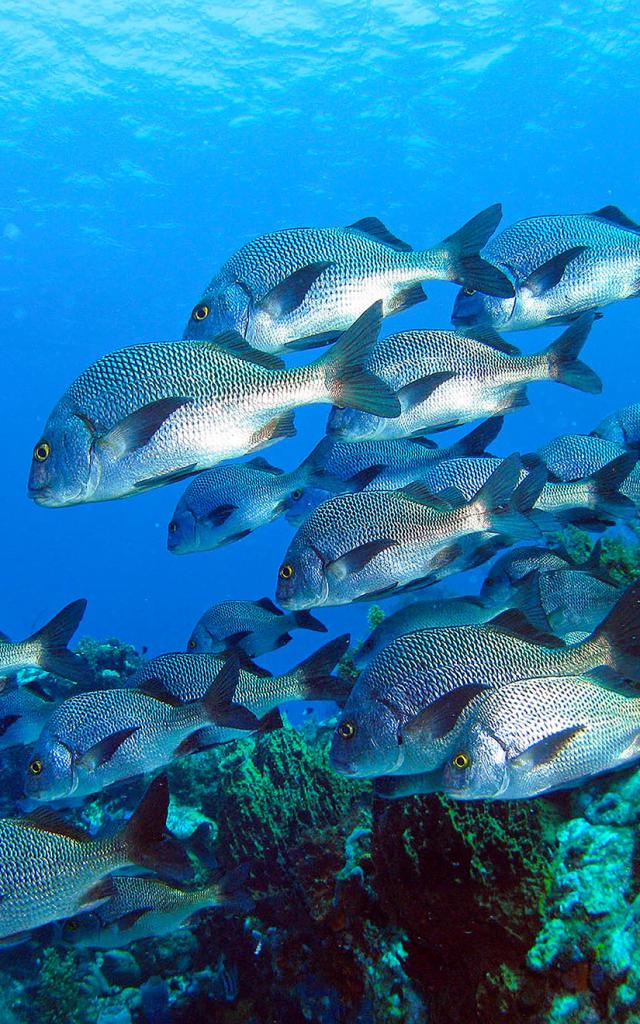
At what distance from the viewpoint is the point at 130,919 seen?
15.7 feet

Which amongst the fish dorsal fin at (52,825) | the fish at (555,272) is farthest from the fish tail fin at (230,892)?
the fish at (555,272)

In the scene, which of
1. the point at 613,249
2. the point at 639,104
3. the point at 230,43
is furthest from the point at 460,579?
the point at 613,249

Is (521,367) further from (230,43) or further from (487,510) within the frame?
(230,43)

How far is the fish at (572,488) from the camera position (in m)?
4.79

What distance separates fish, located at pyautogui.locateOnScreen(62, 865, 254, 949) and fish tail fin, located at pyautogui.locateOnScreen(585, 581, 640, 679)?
10.6 ft

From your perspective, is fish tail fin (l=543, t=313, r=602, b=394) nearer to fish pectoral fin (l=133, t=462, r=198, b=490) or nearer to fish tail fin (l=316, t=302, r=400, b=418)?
fish tail fin (l=316, t=302, r=400, b=418)

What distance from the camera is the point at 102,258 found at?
Answer: 5909 cm

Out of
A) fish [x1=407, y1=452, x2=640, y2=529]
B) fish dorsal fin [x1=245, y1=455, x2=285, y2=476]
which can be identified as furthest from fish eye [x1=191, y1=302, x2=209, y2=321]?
fish dorsal fin [x1=245, y1=455, x2=285, y2=476]

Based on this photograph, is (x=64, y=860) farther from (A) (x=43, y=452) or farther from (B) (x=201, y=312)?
(B) (x=201, y=312)

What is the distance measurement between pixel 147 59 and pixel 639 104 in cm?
3590

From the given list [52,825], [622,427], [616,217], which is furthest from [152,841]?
[622,427]

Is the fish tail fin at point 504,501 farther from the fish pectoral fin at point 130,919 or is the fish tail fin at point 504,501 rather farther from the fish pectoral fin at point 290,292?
the fish pectoral fin at point 130,919

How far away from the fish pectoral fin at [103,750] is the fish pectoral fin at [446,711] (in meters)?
1.94

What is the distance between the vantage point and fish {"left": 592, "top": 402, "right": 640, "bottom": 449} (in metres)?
6.33
